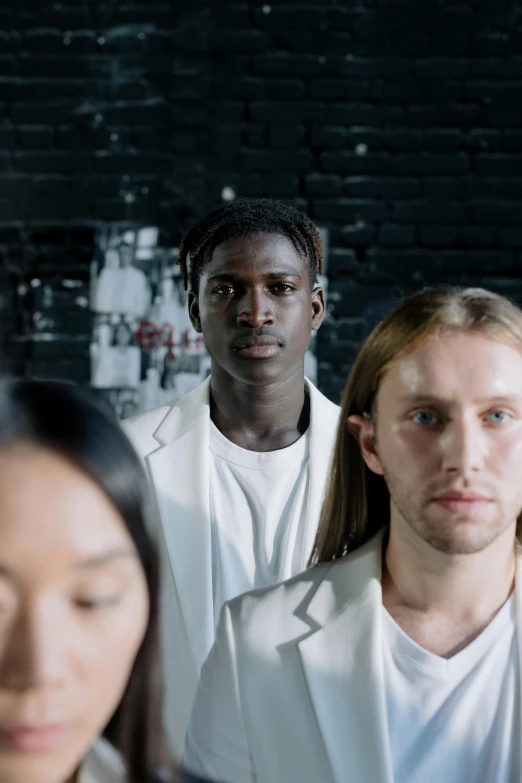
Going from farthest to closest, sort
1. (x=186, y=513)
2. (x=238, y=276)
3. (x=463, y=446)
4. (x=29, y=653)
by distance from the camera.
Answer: (x=238, y=276) < (x=186, y=513) < (x=463, y=446) < (x=29, y=653)

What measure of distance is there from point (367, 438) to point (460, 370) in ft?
0.81

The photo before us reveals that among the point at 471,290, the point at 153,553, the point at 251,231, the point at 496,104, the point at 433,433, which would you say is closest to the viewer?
the point at 153,553

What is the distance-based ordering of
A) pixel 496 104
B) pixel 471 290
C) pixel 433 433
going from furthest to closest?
pixel 496 104
pixel 471 290
pixel 433 433

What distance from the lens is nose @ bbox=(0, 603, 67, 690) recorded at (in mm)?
1040

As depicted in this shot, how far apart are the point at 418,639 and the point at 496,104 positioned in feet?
9.83

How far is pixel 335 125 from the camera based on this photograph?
4238 millimetres

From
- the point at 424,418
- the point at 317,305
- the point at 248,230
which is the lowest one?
the point at 424,418

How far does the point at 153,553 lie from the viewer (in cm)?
115

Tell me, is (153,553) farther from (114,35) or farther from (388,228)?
(114,35)

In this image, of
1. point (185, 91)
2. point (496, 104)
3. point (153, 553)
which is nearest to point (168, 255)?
point (185, 91)

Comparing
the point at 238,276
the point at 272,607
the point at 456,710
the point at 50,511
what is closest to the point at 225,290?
the point at 238,276

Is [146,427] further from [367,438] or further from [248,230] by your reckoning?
[367,438]

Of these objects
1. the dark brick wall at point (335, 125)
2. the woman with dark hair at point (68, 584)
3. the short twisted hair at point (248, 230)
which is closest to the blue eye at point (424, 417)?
the woman with dark hair at point (68, 584)

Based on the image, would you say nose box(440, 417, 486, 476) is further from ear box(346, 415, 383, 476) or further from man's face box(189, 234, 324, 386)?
man's face box(189, 234, 324, 386)
